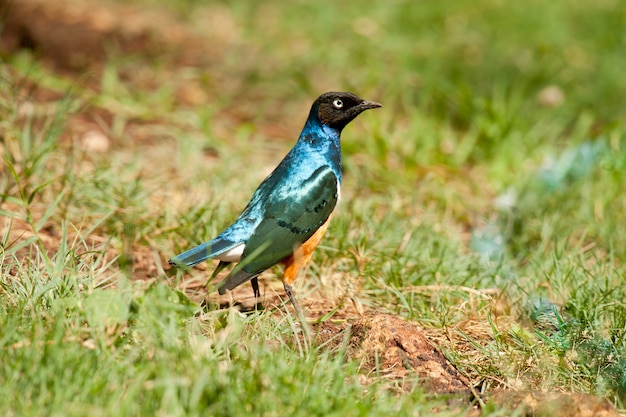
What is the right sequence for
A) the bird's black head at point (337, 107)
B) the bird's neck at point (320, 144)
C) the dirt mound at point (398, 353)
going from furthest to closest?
the bird's black head at point (337, 107) → the bird's neck at point (320, 144) → the dirt mound at point (398, 353)

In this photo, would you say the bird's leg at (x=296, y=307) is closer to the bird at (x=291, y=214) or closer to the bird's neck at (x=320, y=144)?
the bird at (x=291, y=214)

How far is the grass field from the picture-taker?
3.12m

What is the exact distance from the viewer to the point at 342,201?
5418 millimetres

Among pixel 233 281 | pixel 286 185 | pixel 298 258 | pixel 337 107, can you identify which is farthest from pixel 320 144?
pixel 233 281

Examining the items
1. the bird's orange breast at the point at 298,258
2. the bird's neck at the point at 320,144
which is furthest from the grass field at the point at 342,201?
the bird's neck at the point at 320,144

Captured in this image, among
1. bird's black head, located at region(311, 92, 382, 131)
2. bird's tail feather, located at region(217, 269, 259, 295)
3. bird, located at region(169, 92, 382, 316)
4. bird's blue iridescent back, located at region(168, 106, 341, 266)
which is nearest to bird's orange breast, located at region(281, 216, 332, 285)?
bird, located at region(169, 92, 382, 316)

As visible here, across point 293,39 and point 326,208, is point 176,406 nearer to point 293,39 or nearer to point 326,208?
Answer: point 326,208

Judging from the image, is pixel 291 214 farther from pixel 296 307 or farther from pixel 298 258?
pixel 296 307

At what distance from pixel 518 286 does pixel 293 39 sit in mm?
4299

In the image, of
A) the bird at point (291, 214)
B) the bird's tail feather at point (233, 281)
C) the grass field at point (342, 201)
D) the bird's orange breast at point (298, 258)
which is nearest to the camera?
the grass field at point (342, 201)

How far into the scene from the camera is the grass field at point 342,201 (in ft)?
10.2

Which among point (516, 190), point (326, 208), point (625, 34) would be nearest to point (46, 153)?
point (326, 208)

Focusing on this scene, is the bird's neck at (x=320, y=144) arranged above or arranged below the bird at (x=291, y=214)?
above

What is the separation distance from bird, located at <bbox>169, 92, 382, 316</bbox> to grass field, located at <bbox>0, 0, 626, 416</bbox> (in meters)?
0.22
